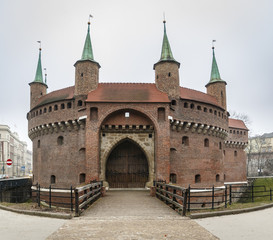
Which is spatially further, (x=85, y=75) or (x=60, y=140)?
(x=60, y=140)

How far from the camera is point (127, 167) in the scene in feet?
77.2

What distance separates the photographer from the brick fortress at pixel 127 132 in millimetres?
22000

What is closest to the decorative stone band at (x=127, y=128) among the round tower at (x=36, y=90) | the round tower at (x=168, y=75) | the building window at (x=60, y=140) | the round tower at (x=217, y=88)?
the round tower at (x=168, y=75)

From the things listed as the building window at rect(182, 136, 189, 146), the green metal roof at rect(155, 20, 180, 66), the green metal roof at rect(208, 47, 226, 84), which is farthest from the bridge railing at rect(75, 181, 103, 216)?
the green metal roof at rect(208, 47, 226, 84)

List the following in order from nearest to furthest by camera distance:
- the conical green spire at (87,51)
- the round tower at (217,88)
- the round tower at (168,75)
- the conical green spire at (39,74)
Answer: the round tower at (168,75)
the conical green spire at (87,51)
the round tower at (217,88)
the conical green spire at (39,74)

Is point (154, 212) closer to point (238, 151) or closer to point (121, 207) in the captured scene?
point (121, 207)

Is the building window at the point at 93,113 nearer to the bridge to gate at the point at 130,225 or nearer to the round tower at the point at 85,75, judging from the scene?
the round tower at the point at 85,75

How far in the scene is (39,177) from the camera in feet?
86.7

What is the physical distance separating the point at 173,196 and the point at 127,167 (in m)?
10.4

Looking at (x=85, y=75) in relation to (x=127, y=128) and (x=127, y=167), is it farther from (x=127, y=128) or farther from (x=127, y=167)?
(x=127, y=167)

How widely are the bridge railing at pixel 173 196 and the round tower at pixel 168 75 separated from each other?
31.4ft

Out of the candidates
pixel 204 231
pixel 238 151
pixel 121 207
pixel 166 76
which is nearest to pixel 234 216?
pixel 204 231

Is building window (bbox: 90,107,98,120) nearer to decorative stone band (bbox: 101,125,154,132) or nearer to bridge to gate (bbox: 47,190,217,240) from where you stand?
decorative stone band (bbox: 101,125,154,132)

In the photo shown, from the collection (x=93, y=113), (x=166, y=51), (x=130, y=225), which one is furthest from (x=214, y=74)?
(x=130, y=225)
